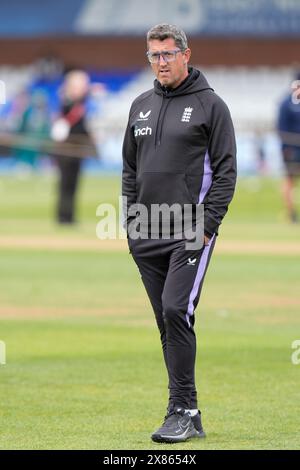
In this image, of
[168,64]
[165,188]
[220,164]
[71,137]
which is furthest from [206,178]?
[71,137]

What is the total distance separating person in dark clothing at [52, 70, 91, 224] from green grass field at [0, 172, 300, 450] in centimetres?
213

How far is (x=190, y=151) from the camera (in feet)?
25.3

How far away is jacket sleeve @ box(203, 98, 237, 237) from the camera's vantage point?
7652 millimetres

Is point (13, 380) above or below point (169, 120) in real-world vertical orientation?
below

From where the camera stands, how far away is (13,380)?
9.98 metres

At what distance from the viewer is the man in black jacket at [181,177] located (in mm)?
7668

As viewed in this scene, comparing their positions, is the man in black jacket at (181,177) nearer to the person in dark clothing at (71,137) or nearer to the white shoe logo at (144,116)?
the white shoe logo at (144,116)

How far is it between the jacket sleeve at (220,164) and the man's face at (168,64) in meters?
0.30

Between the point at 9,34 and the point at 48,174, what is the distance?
1179 centimetres

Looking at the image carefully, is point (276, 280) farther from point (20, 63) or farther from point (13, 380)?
point (20, 63)

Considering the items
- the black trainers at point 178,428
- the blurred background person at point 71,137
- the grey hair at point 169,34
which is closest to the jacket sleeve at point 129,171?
the grey hair at point 169,34

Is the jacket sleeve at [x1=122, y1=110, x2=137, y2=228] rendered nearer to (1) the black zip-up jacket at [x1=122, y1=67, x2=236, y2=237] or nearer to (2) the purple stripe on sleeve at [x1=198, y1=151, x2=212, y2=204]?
(1) the black zip-up jacket at [x1=122, y1=67, x2=236, y2=237]

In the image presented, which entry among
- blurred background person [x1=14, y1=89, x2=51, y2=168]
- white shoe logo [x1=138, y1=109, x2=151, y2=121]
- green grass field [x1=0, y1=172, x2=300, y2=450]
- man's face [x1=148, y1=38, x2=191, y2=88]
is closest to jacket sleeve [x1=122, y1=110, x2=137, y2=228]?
white shoe logo [x1=138, y1=109, x2=151, y2=121]
